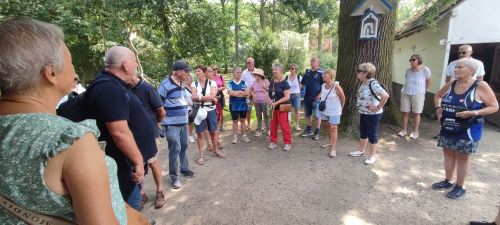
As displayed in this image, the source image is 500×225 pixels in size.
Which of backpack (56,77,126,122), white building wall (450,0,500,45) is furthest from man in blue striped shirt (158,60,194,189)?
white building wall (450,0,500,45)

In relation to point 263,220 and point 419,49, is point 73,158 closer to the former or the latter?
point 263,220

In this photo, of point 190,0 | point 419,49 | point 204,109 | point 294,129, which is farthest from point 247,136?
point 419,49

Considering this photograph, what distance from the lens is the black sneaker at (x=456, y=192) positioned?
4.08 meters

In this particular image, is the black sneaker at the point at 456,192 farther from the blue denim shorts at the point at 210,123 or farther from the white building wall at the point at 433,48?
the white building wall at the point at 433,48

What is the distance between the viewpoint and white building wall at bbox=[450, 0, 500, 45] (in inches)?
322

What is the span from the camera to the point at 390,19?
669cm

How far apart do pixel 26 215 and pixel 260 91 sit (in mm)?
5818

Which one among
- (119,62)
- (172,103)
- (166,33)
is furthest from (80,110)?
(166,33)

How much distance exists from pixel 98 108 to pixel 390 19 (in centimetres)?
639

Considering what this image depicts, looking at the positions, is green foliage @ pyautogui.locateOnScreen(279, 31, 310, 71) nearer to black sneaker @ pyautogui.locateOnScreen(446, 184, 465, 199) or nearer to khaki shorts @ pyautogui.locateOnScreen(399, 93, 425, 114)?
khaki shorts @ pyautogui.locateOnScreen(399, 93, 425, 114)

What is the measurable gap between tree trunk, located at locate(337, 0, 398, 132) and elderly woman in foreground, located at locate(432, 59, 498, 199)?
2.73 metres

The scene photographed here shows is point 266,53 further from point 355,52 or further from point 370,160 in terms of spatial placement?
point 370,160

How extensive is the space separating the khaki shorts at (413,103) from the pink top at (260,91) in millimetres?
3162

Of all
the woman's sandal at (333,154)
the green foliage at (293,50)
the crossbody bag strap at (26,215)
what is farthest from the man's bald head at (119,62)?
the green foliage at (293,50)
